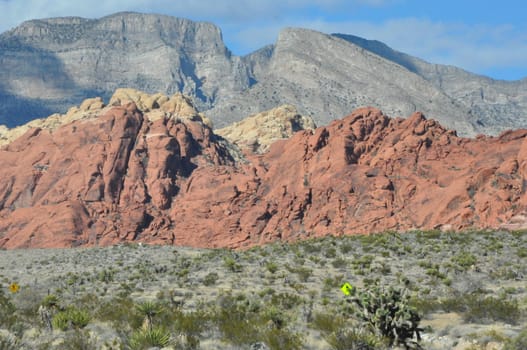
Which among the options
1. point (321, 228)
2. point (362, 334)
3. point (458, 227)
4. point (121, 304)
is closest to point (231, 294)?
point (121, 304)

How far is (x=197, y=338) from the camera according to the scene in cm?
1989

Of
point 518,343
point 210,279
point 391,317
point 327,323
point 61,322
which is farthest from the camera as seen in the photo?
point 210,279

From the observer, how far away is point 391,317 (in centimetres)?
1938

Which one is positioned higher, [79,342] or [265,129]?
[265,129]

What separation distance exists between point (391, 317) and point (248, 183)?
63.8 meters

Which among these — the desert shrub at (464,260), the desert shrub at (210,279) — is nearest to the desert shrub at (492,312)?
the desert shrub at (464,260)

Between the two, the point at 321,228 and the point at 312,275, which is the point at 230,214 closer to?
the point at 321,228

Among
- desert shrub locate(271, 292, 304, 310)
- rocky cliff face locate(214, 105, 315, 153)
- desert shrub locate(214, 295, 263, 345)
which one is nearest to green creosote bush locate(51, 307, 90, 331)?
desert shrub locate(214, 295, 263, 345)

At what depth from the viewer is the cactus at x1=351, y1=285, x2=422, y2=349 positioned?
62.5ft

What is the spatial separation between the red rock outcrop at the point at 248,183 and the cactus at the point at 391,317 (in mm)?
38702

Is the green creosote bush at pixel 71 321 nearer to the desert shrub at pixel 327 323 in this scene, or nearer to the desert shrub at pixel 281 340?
the desert shrub at pixel 281 340

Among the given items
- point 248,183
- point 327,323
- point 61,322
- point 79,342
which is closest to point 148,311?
point 61,322

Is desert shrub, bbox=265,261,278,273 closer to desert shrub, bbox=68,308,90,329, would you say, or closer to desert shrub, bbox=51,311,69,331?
desert shrub, bbox=68,308,90,329

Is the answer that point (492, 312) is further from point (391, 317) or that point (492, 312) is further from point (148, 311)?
point (148, 311)
